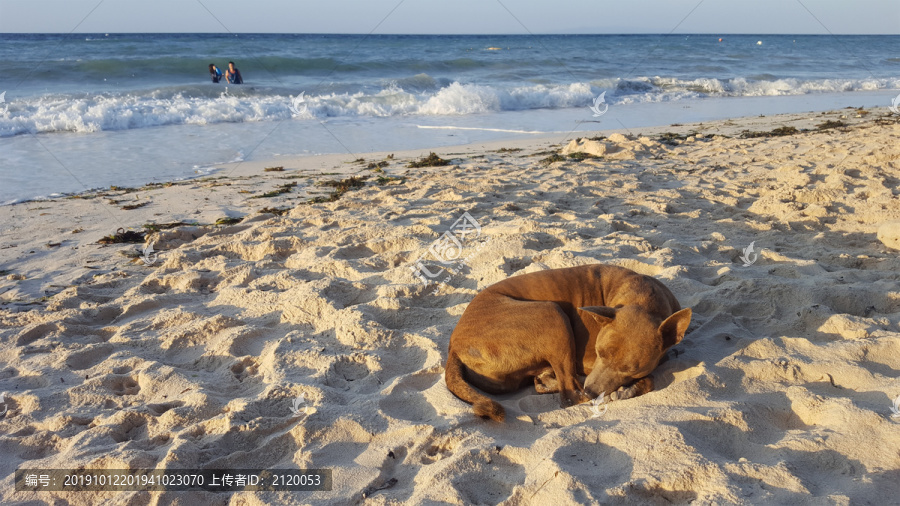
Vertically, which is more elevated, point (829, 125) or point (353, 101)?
point (353, 101)

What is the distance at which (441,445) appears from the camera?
280 centimetres

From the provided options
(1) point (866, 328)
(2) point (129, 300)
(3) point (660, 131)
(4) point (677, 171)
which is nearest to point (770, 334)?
(1) point (866, 328)

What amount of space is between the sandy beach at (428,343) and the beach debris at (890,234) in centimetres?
17

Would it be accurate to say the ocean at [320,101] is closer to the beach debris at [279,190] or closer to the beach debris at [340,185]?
the beach debris at [279,190]

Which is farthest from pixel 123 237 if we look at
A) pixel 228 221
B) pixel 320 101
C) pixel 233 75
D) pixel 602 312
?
pixel 233 75

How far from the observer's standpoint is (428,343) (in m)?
3.71

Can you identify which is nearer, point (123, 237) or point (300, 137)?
point (123, 237)

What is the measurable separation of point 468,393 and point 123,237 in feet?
15.4

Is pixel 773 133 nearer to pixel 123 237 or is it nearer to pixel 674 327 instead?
pixel 674 327

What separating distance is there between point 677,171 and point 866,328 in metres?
5.09

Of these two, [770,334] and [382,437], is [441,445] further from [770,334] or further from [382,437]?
[770,334]

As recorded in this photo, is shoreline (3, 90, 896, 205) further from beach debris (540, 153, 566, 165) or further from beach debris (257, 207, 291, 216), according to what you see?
beach debris (257, 207, 291, 216)

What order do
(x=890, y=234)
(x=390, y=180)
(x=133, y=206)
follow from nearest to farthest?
(x=890, y=234) → (x=133, y=206) → (x=390, y=180)

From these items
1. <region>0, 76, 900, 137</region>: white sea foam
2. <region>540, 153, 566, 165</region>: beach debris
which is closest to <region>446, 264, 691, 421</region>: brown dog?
<region>540, 153, 566, 165</region>: beach debris
